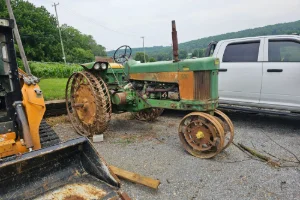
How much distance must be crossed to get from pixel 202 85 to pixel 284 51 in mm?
2230

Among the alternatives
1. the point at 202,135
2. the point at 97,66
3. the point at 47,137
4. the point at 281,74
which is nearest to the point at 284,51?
the point at 281,74

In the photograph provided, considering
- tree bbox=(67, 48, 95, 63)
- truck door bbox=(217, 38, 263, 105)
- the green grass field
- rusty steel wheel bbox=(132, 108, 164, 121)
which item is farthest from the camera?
tree bbox=(67, 48, 95, 63)

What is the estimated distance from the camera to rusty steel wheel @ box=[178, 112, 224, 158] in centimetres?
336

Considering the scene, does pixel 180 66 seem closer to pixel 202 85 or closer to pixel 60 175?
pixel 202 85

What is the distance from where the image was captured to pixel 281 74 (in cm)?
461

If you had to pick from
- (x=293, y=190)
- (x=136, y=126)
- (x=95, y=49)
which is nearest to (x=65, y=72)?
(x=136, y=126)

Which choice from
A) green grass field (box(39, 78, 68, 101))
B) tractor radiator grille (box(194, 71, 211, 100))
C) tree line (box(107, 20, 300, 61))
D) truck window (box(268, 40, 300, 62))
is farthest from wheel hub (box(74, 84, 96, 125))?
truck window (box(268, 40, 300, 62))

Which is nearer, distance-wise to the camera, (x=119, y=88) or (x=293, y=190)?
(x=293, y=190)

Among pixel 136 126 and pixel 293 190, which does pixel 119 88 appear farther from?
pixel 293 190

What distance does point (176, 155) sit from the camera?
3.66 m

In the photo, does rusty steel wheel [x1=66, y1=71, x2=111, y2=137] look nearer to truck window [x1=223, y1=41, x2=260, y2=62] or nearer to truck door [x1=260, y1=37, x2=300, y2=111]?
truck window [x1=223, y1=41, x2=260, y2=62]

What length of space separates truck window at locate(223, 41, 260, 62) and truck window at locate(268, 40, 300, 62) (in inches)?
11.9

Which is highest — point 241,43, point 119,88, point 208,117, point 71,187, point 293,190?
point 241,43

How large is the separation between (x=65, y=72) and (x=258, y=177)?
2197 cm
